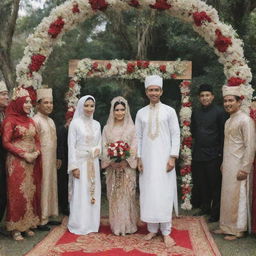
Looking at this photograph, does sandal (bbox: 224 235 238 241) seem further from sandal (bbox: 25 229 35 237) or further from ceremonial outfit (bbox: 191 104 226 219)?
sandal (bbox: 25 229 35 237)

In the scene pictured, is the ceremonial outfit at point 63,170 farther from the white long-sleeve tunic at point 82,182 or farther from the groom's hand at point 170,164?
the groom's hand at point 170,164

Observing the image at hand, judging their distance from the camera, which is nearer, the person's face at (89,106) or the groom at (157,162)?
the groom at (157,162)

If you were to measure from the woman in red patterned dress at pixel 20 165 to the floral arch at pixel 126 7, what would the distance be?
124 centimetres

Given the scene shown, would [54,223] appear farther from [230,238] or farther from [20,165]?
[230,238]

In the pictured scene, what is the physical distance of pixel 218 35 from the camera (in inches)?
250

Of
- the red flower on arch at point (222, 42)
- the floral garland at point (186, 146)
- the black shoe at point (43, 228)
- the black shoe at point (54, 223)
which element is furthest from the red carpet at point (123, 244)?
the red flower on arch at point (222, 42)

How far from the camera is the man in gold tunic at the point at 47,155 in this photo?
5875 millimetres

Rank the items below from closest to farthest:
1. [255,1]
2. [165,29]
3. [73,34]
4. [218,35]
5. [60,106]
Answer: [218,35], [255,1], [165,29], [60,106], [73,34]

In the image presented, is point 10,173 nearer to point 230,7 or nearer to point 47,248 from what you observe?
point 47,248

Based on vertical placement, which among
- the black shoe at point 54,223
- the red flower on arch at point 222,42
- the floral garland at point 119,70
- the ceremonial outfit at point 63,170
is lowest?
the black shoe at point 54,223

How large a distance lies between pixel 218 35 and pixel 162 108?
190 cm

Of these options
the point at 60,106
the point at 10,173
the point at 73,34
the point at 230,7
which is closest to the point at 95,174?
the point at 10,173

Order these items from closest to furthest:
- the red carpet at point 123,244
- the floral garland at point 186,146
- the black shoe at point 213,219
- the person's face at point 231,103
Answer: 1. the red carpet at point 123,244
2. the person's face at point 231,103
3. the black shoe at point 213,219
4. the floral garland at point 186,146

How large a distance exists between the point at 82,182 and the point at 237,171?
2.20 meters
